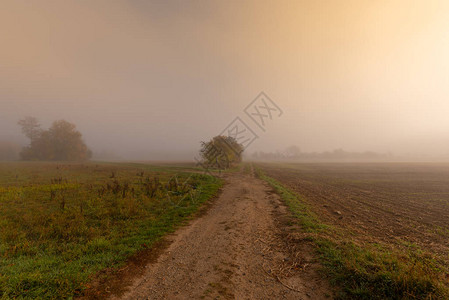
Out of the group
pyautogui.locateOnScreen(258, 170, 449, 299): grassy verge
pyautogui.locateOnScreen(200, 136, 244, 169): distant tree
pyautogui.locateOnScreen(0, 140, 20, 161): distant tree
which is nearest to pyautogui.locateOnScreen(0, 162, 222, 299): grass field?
pyautogui.locateOnScreen(258, 170, 449, 299): grassy verge

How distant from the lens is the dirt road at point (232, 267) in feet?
13.7

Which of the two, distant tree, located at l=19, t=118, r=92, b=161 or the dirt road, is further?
distant tree, located at l=19, t=118, r=92, b=161

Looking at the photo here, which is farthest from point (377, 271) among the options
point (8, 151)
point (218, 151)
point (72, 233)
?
point (8, 151)

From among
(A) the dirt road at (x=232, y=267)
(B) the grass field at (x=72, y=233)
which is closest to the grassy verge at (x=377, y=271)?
(A) the dirt road at (x=232, y=267)

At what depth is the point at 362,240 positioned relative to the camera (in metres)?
6.95

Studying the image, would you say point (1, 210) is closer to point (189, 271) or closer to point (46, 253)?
point (46, 253)

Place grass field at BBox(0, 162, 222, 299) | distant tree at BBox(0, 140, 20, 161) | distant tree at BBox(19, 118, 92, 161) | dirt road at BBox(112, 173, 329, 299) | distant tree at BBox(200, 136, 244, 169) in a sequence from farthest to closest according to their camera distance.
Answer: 1. distant tree at BBox(0, 140, 20, 161)
2. distant tree at BBox(19, 118, 92, 161)
3. distant tree at BBox(200, 136, 244, 169)
4. grass field at BBox(0, 162, 222, 299)
5. dirt road at BBox(112, 173, 329, 299)

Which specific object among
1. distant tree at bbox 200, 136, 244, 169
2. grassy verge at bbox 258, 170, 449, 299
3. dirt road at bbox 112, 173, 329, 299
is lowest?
dirt road at bbox 112, 173, 329, 299

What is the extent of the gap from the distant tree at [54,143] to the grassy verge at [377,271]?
310 feet

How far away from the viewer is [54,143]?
68.6 meters

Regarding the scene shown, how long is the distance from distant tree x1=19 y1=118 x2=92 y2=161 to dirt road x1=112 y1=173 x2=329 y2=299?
89359 millimetres

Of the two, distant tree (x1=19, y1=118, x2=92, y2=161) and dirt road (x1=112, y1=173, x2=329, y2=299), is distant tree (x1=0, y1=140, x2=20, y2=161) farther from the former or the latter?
dirt road (x1=112, y1=173, x2=329, y2=299)

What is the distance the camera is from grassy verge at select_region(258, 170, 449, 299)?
369 cm

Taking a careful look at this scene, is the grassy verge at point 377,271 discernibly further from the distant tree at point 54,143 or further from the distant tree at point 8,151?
the distant tree at point 8,151
